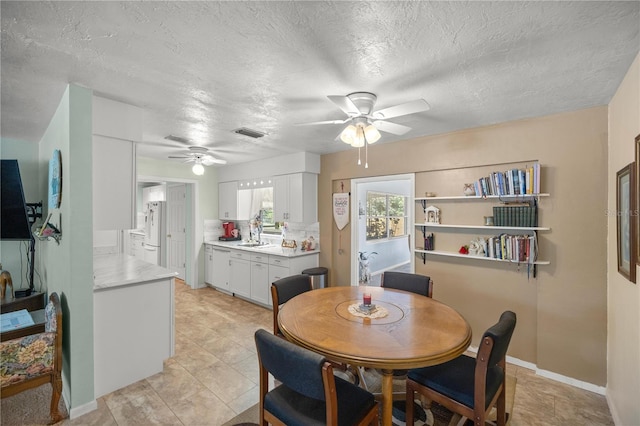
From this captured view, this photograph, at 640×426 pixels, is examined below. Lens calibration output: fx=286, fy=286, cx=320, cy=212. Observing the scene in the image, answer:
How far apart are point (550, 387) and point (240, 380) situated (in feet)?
8.84

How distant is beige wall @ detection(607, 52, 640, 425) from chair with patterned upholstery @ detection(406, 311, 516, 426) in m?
0.72

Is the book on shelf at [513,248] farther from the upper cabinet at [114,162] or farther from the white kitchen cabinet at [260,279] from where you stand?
the upper cabinet at [114,162]

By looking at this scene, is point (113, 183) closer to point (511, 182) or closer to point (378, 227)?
point (511, 182)

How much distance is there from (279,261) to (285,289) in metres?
1.70

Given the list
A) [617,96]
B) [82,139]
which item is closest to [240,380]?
[82,139]

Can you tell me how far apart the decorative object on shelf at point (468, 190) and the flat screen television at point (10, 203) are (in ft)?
14.6

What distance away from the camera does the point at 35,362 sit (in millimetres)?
1925

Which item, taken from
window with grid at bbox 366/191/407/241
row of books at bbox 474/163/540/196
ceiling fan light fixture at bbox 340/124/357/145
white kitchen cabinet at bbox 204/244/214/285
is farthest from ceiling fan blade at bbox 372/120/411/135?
white kitchen cabinet at bbox 204/244/214/285

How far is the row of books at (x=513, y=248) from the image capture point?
2633 mm

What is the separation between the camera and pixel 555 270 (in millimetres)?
2588

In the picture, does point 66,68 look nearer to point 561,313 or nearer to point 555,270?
point 555,270

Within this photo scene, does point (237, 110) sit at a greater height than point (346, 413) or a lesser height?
greater

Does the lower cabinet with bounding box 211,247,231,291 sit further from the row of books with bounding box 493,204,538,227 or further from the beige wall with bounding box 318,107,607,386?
the row of books with bounding box 493,204,538,227

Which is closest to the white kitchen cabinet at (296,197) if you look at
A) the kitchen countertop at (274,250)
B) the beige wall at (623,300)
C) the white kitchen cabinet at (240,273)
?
the kitchen countertop at (274,250)
